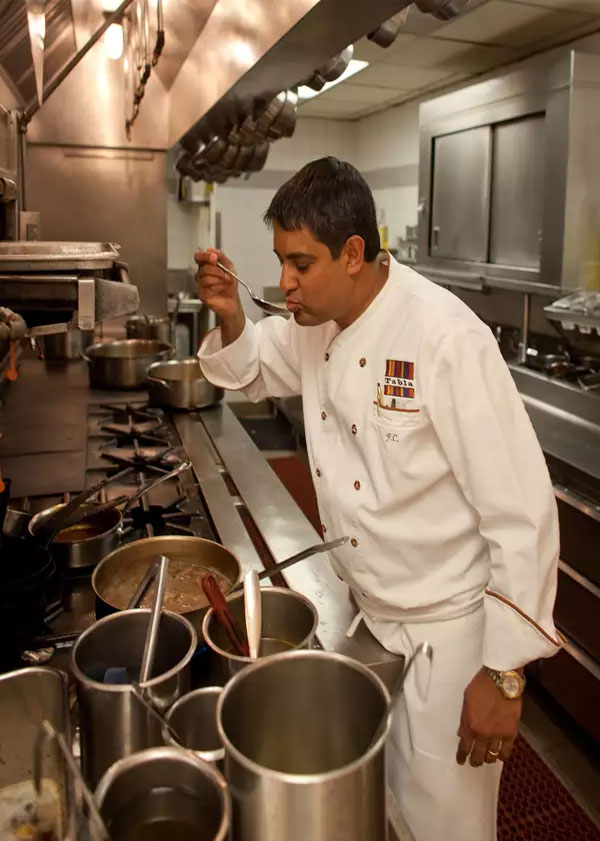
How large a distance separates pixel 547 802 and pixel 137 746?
1.91 m

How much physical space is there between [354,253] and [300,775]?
0.88 meters

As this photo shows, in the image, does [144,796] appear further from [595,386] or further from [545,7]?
[545,7]

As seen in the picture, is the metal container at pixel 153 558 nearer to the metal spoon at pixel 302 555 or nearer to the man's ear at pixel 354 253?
the metal spoon at pixel 302 555

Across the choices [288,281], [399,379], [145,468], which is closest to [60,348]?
[145,468]

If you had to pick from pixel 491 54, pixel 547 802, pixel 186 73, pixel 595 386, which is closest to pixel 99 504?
pixel 547 802

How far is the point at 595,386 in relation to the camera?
3.24 metres

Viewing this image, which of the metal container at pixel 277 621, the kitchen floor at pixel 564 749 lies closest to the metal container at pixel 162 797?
the metal container at pixel 277 621

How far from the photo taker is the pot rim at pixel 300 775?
2.16 ft

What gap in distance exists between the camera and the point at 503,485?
1.18 m

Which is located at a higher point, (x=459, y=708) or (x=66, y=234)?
(x=66, y=234)

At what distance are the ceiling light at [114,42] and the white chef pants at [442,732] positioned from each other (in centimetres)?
289

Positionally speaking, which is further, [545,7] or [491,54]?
[491,54]

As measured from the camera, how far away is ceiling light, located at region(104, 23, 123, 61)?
10.4 feet

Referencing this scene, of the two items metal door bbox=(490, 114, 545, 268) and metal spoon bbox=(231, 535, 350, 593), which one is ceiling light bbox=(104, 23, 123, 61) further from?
metal spoon bbox=(231, 535, 350, 593)
